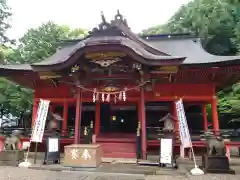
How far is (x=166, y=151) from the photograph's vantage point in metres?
7.08

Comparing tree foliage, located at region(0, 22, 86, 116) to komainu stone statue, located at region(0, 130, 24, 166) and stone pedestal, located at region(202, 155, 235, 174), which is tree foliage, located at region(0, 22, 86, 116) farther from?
stone pedestal, located at region(202, 155, 235, 174)

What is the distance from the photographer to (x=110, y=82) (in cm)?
927

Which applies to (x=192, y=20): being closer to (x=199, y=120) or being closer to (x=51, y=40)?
(x=199, y=120)

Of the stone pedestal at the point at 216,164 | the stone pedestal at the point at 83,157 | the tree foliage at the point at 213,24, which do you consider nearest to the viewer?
the stone pedestal at the point at 216,164

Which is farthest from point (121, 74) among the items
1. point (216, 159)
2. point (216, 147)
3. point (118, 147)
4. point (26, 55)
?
point (26, 55)

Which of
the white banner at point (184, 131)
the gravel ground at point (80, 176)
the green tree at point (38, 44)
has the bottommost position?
the gravel ground at point (80, 176)

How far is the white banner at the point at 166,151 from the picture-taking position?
7.00 m

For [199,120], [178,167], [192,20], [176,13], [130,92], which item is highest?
[176,13]

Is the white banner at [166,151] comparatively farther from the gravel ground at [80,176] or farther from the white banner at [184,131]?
the gravel ground at [80,176]

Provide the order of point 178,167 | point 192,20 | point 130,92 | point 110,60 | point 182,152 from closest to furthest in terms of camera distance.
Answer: point 178,167
point 110,60
point 182,152
point 130,92
point 192,20

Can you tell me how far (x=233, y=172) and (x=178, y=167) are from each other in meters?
1.58

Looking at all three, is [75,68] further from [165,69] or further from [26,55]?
[26,55]

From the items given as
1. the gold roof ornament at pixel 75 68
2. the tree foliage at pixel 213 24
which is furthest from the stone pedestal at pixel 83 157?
the tree foliage at pixel 213 24

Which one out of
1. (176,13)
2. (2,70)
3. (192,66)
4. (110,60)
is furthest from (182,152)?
(176,13)
